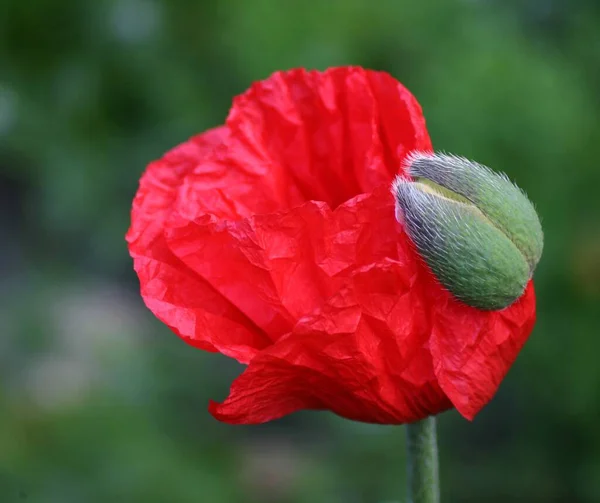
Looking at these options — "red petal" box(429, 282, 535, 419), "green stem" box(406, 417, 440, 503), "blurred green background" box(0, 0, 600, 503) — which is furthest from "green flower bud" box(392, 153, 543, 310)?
"blurred green background" box(0, 0, 600, 503)

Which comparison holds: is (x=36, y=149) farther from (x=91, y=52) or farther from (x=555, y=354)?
(x=555, y=354)

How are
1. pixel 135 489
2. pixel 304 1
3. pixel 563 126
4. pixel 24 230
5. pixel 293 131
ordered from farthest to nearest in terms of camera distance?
pixel 24 230
pixel 304 1
pixel 563 126
pixel 135 489
pixel 293 131

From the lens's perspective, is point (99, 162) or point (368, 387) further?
point (99, 162)

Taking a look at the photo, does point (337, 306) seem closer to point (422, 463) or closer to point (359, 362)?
point (359, 362)

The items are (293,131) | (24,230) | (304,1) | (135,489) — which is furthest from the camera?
(24,230)

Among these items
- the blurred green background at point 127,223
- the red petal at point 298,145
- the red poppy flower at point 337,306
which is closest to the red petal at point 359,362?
the red poppy flower at point 337,306

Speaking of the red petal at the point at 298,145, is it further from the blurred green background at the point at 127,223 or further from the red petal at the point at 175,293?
the blurred green background at the point at 127,223

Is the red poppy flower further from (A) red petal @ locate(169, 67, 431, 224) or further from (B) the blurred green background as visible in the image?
(B) the blurred green background

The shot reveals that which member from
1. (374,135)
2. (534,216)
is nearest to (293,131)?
(374,135)
